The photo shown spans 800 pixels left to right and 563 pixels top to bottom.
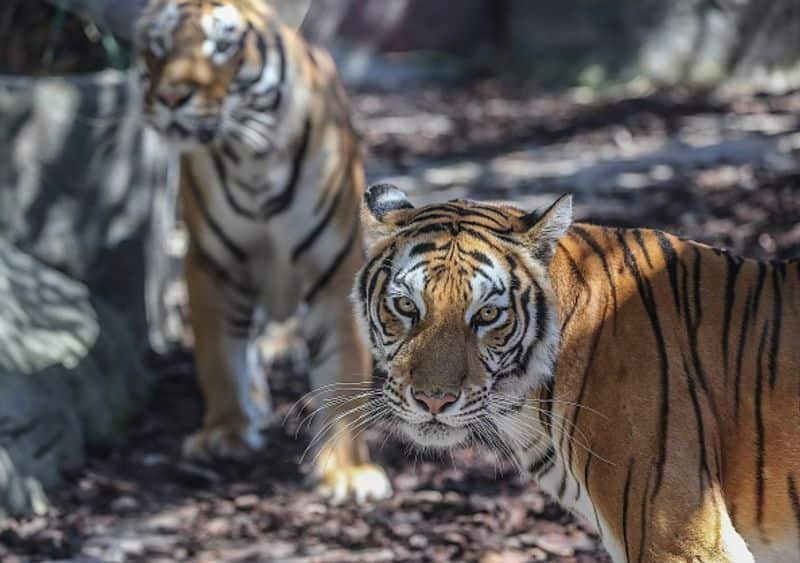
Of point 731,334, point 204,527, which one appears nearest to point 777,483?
point 731,334

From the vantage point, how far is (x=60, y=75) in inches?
279

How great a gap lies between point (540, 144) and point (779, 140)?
176 centimetres

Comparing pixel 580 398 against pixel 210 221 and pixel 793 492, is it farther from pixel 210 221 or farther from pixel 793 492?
pixel 210 221

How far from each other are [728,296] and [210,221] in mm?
2619

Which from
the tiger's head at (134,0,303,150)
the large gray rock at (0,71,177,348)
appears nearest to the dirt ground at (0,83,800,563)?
the large gray rock at (0,71,177,348)

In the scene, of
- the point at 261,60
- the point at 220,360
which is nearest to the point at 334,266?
the point at 220,360

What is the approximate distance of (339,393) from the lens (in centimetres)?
542

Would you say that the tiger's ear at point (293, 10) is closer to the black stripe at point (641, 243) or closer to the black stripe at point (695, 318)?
the black stripe at point (641, 243)

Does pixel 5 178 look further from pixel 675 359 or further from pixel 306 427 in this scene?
pixel 675 359

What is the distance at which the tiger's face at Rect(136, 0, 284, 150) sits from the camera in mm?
5066

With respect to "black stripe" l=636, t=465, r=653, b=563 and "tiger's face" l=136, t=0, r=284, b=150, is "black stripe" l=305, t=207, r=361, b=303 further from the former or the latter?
"black stripe" l=636, t=465, r=653, b=563

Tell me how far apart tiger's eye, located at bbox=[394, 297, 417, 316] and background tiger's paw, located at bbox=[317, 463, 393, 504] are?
2161 millimetres

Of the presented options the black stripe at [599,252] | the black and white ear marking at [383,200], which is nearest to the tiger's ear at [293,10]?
the black and white ear marking at [383,200]

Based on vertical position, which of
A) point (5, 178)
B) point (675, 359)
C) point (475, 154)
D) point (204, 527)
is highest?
point (475, 154)
